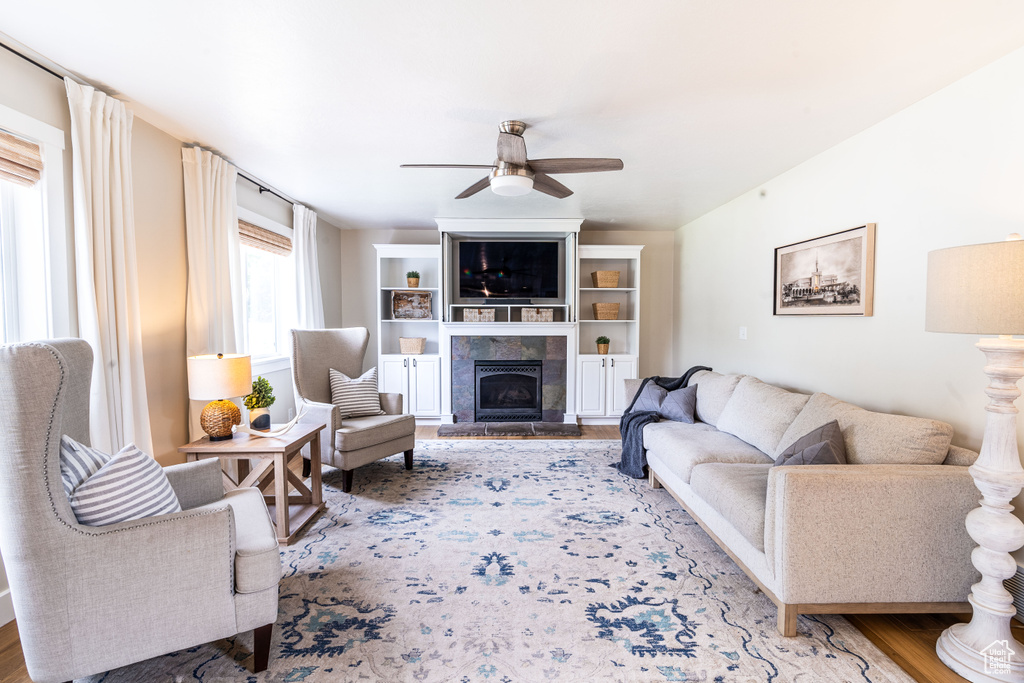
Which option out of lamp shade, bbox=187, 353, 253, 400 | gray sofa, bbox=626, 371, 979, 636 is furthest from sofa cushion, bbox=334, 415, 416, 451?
gray sofa, bbox=626, 371, 979, 636

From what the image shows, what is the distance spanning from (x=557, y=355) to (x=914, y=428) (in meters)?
3.69

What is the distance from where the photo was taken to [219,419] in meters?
2.67

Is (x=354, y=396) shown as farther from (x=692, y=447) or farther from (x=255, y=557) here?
(x=692, y=447)

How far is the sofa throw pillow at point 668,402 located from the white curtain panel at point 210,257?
3.26 meters

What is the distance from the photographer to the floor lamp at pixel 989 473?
1.61 m

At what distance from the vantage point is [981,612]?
1.70 metres

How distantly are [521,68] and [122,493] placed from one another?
221cm

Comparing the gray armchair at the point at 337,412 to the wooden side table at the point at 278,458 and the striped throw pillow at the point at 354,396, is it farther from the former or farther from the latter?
the wooden side table at the point at 278,458

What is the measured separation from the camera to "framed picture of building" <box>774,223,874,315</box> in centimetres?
279

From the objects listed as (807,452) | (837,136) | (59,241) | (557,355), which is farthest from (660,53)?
(557,355)

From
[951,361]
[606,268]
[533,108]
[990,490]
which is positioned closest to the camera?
[990,490]

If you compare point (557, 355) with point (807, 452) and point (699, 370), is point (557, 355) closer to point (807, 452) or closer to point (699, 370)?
point (699, 370)

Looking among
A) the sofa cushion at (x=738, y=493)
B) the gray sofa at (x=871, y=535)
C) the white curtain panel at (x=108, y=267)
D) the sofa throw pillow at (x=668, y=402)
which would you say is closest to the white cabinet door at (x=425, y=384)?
the sofa throw pillow at (x=668, y=402)

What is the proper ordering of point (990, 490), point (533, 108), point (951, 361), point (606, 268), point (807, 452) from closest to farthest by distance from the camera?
point (990, 490)
point (807, 452)
point (951, 361)
point (533, 108)
point (606, 268)
